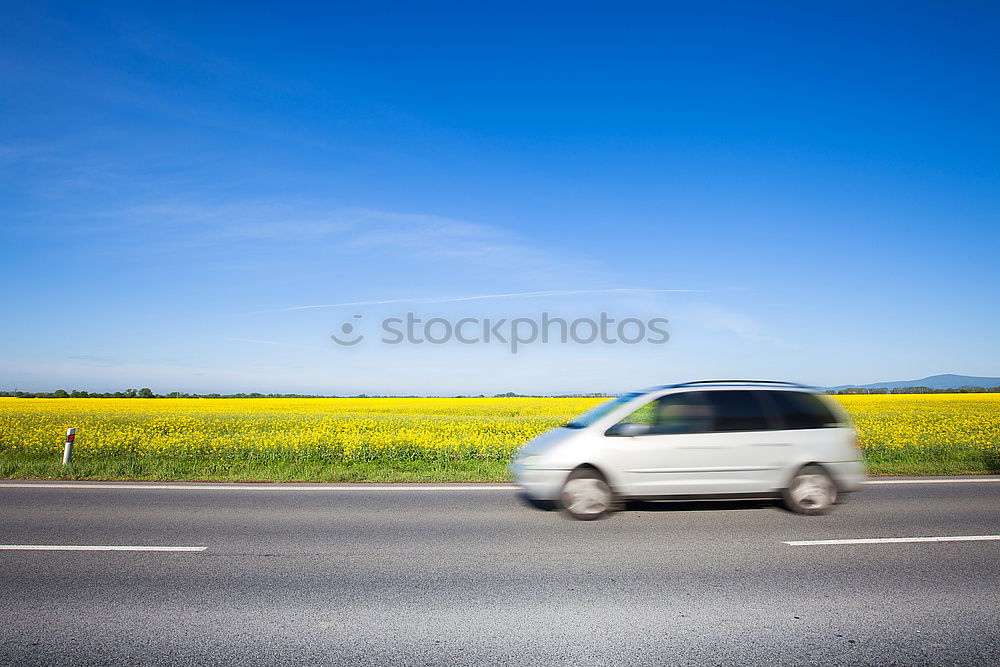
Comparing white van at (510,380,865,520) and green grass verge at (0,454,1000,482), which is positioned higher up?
white van at (510,380,865,520)

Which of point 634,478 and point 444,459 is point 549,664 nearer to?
point 634,478

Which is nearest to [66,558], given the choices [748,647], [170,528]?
[170,528]

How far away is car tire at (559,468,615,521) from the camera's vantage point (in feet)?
25.5

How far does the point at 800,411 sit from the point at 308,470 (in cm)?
877

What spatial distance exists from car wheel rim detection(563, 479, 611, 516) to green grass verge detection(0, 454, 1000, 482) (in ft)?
11.7

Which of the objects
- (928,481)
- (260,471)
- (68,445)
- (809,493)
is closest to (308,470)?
(260,471)

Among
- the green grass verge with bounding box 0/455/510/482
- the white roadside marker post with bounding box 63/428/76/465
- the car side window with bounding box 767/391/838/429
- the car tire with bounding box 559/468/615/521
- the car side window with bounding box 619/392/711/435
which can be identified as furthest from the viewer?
the white roadside marker post with bounding box 63/428/76/465

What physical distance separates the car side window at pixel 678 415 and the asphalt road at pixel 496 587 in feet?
3.69

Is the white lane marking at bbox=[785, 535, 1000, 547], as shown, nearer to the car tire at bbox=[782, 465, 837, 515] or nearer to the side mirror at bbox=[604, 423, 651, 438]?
the car tire at bbox=[782, 465, 837, 515]

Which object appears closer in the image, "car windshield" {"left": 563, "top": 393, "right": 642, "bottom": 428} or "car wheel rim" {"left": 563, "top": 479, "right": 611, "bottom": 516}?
"car wheel rim" {"left": 563, "top": 479, "right": 611, "bottom": 516}

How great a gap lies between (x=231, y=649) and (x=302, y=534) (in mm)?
3161

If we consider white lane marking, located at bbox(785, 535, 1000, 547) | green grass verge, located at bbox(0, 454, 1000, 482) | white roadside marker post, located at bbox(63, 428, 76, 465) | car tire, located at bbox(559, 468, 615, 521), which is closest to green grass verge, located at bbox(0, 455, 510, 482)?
green grass verge, located at bbox(0, 454, 1000, 482)

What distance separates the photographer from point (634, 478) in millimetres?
7848

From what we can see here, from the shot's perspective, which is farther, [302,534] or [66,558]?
[302,534]
